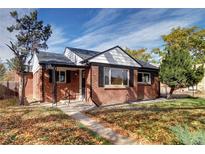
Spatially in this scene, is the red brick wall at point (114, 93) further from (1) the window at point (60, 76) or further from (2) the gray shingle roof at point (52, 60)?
(1) the window at point (60, 76)

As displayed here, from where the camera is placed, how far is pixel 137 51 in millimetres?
34031

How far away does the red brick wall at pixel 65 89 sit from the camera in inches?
454

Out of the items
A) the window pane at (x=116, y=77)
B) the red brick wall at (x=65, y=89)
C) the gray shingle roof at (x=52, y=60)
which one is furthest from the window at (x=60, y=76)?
the window pane at (x=116, y=77)

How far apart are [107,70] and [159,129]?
5828 millimetres

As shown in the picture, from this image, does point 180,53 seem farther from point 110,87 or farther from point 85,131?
point 85,131

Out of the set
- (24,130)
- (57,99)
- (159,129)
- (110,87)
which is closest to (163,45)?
(110,87)

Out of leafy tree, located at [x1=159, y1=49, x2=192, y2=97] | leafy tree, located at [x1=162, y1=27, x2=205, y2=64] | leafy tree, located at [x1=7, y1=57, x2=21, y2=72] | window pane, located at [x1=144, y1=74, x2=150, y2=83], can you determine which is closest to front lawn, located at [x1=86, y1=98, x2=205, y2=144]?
leafy tree, located at [x1=159, y1=49, x2=192, y2=97]

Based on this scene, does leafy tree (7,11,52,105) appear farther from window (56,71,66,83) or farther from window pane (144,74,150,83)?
window pane (144,74,150,83)

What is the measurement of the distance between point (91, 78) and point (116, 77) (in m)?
1.93

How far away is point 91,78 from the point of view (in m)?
10.5

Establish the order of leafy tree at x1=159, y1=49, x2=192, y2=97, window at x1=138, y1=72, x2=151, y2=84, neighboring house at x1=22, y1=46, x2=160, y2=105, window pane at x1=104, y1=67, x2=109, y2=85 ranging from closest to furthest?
neighboring house at x1=22, y1=46, x2=160, y2=105, window pane at x1=104, y1=67, x2=109, y2=85, leafy tree at x1=159, y1=49, x2=192, y2=97, window at x1=138, y1=72, x2=151, y2=84

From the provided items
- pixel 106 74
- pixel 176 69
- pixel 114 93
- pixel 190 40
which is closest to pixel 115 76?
pixel 106 74

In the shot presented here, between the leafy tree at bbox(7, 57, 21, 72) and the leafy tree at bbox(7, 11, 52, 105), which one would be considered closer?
the leafy tree at bbox(7, 11, 52, 105)

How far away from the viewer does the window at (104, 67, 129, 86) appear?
11.2 metres
